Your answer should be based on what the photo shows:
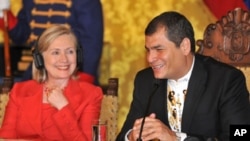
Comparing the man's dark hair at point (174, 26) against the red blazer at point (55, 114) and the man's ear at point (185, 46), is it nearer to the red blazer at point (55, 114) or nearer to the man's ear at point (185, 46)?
the man's ear at point (185, 46)

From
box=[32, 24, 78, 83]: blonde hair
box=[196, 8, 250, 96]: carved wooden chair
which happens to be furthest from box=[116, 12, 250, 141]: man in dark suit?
box=[32, 24, 78, 83]: blonde hair

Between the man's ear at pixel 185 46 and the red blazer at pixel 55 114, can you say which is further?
the red blazer at pixel 55 114

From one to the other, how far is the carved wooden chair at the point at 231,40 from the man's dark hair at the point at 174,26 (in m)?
0.33

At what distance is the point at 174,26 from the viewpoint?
272 centimetres

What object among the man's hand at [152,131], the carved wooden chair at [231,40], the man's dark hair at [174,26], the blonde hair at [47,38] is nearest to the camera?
the man's hand at [152,131]

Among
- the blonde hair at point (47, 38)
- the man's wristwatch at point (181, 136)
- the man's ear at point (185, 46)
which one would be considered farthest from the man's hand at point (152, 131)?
the blonde hair at point (47, 38)

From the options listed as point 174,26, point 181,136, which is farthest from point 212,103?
point 174,26

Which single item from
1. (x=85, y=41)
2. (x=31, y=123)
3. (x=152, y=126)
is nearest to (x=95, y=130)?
(x=152, y=126)

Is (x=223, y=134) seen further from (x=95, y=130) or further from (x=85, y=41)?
(x=85, y=41)

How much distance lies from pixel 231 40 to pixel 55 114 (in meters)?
0.93

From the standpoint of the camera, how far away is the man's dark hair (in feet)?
8.89

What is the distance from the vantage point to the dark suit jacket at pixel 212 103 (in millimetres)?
2719

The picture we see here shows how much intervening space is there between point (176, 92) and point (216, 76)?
202 mm

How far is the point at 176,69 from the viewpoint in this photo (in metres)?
2.81
